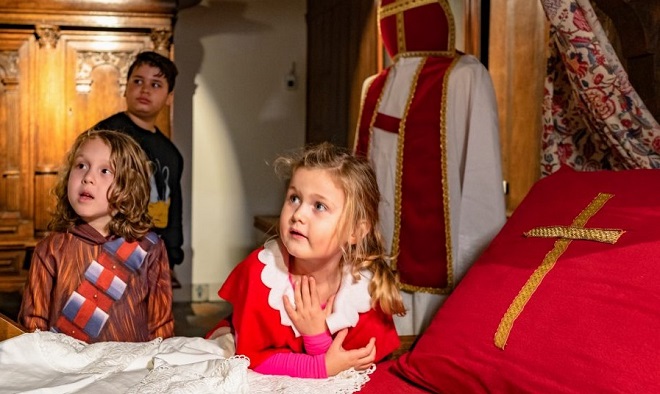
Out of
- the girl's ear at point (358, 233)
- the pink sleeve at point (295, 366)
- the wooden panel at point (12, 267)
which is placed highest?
the girl's ear at point (358, 233)

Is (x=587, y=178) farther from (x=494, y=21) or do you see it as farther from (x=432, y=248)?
(x=494, y=21)

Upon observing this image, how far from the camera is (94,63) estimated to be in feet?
15.3

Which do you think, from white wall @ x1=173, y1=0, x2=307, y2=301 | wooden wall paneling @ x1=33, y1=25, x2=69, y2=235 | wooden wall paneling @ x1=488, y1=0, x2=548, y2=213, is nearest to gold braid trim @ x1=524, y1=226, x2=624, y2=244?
wooden wall paneling @ x1=488, y1=0, x2=548, y2=213

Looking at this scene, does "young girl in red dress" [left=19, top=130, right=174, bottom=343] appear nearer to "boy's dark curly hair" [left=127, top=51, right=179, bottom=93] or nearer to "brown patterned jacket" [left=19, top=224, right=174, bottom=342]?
"brown patterned jacket" [left=19, top=224, right=174, bottom=342]

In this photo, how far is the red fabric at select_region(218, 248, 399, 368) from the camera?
1439 mm

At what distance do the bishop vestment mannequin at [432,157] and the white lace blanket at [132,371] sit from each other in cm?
79

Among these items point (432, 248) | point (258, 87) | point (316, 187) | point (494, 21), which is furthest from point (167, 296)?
point (258, 87)

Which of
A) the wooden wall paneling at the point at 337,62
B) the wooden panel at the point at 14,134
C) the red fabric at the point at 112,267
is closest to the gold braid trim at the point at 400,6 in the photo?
the red fabric at the point at 112,267

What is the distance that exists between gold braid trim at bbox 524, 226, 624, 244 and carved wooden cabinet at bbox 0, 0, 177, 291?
11.4 feet

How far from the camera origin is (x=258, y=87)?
18.2 ft

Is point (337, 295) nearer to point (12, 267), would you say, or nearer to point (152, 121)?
point (152, 121)

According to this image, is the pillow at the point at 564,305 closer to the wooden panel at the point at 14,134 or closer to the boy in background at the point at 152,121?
the boy in background at the point at 152,121

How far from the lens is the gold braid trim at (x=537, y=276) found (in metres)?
1.27

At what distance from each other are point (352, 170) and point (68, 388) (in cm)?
61
